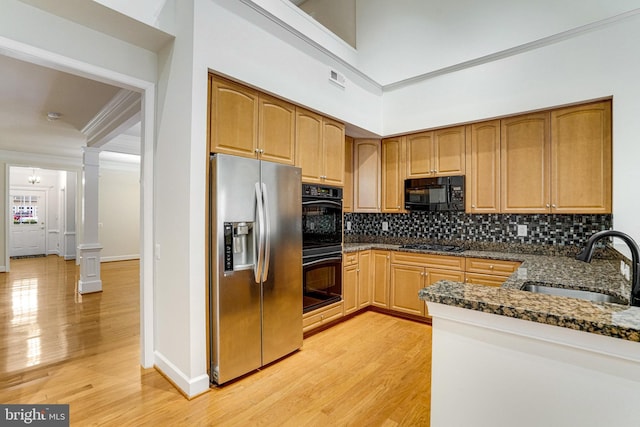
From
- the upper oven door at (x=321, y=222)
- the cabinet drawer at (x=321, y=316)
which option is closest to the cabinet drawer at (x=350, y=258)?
the upper oven door at (x=321, y=222)

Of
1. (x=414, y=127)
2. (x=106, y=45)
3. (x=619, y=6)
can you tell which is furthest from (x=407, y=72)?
(x=106, y=45)

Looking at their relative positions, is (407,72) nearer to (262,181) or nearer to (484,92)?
(484,92)

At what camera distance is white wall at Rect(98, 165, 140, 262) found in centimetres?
823

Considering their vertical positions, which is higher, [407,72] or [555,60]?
[407,72]

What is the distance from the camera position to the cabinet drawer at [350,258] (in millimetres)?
3574

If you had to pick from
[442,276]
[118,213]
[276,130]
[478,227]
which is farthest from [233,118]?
[118,213]

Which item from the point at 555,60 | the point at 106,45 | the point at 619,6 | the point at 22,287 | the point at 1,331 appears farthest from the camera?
the point at 22,287

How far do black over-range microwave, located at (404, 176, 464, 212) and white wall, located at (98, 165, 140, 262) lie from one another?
7878 mm

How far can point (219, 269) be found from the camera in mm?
2238

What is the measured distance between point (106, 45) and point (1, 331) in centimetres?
331

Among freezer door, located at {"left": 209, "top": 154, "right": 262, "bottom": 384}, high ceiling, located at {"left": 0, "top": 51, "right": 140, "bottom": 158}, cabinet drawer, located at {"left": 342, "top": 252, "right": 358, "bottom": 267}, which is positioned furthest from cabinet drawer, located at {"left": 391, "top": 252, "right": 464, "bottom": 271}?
high ceiling, located at {"left": 0, "top": 51, "right": 140, "bottom": 158}

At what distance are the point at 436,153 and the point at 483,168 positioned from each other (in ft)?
1.86

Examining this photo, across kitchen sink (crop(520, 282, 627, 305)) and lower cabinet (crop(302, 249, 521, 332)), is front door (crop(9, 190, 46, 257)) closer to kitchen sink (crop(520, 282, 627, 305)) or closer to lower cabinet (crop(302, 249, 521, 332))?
lower cabinet (crop(302, 249, 521, 332))

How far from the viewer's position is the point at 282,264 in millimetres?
2658
